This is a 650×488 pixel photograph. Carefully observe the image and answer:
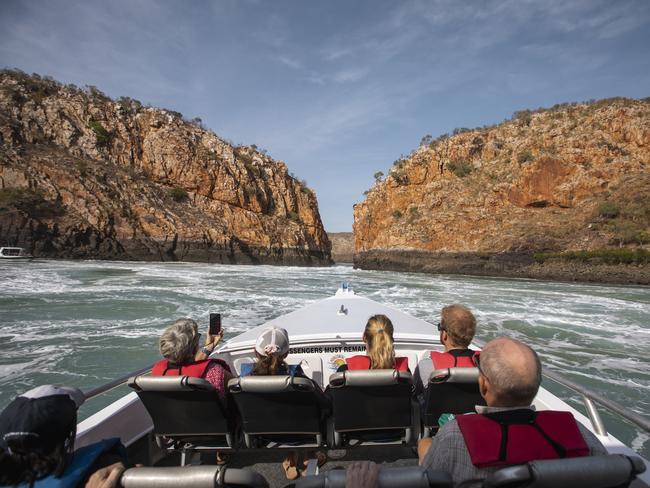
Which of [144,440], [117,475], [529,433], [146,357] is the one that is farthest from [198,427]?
[146,357]

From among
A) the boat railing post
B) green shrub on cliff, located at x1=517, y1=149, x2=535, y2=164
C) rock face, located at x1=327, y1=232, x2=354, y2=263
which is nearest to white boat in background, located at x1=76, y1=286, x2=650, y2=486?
the boat railing post

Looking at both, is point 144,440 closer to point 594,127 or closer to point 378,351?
point 378,351

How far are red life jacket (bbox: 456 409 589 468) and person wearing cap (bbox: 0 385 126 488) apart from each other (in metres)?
1.12

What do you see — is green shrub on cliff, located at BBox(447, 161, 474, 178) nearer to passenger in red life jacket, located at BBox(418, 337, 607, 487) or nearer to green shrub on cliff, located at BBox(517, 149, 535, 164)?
green shrub on cliff, located at BBox(517, 149, 535, 164)

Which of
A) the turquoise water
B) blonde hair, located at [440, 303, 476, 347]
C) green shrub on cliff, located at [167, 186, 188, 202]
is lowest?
the turquoise water

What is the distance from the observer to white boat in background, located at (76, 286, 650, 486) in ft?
7.41

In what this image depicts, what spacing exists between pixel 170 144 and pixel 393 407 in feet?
181

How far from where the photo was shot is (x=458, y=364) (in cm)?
226

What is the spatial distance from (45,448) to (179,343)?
3.53 feet

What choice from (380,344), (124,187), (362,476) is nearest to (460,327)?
(380,344)

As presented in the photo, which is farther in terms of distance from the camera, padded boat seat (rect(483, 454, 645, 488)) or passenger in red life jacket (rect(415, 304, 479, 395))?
passenger in red life jacket (rect(415, 304, 479, 395))

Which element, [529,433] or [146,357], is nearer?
[529,433]

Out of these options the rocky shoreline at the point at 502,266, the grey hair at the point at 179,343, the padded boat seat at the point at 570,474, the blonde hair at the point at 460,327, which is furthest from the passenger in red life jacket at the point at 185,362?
the rocky shoreline at the point at 502,266

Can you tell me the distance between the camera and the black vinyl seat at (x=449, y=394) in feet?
6.95
